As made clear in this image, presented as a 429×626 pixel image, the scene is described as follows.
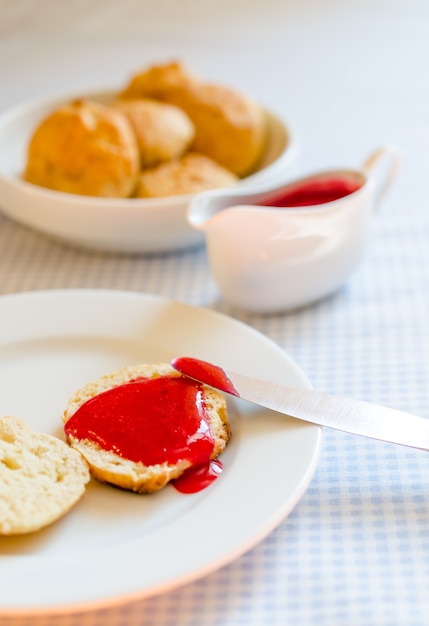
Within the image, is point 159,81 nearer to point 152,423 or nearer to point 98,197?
point 98,197

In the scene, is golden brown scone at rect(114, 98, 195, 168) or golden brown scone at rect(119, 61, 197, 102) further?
golden brown scone at rect(119, 61, 197, 102)

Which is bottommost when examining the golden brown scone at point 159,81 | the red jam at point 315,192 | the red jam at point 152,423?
the red jam at point 152,423

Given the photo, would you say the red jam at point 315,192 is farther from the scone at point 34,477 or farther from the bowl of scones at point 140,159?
the scone at point 34,477

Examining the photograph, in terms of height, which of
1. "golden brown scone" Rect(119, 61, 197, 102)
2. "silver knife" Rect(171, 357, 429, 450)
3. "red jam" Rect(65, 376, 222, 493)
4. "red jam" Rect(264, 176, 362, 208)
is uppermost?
"golden brown scone" Rect(119, 61, 197, 102)

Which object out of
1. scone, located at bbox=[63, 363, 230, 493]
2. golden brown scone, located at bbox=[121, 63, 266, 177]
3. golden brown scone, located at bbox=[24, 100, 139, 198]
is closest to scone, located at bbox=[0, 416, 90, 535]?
scone, located at bbox=[63, 363, 230, 493]

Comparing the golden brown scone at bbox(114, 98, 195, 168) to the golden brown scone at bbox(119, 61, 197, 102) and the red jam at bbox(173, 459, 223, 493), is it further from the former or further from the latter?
the red jam at bbox(173, 459, 223, 493)

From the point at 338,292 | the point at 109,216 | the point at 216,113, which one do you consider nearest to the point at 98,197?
the point at 109,216

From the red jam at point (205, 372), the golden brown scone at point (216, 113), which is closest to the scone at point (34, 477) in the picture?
the red jam at point (205, 372)
